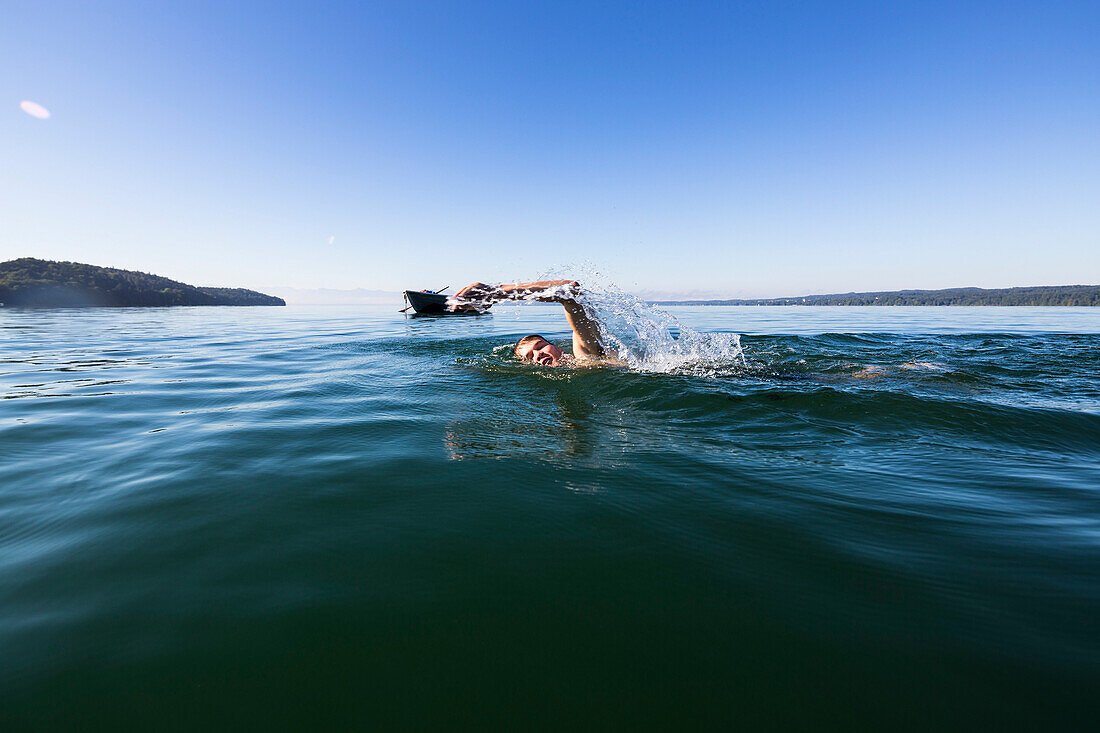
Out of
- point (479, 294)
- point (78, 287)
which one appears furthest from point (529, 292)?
point (78, 287)

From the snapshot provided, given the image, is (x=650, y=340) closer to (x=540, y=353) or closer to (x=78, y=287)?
(x=540, y=353)

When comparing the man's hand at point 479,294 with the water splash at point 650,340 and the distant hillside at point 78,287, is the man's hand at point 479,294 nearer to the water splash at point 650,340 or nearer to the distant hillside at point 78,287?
the water splash at point 650,340

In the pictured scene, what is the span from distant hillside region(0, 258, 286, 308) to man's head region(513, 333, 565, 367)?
8191 centimetres

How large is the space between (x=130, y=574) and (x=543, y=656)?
2053 millimetres

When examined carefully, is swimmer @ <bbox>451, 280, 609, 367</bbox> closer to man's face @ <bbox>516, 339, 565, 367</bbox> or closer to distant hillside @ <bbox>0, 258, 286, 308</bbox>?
man's face @ <bbox>516, 339, 565, 367</bbox>

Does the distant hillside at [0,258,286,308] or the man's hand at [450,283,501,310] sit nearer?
the man's hand at [450,283,501,310]

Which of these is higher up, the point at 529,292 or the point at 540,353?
the point at 529,292

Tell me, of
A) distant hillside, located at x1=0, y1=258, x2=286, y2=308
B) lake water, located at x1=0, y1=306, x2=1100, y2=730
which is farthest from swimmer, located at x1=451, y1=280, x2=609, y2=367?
distant hillside, located at x1=0, y1=258, x2=286, y2=308

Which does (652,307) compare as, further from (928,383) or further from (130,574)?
(130,574)

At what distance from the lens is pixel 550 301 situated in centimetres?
695

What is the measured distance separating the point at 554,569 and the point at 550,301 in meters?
5.31

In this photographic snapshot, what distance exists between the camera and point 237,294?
139 metres

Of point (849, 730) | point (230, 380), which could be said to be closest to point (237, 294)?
point (230, 380)

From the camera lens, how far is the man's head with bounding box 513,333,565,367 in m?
8.13
